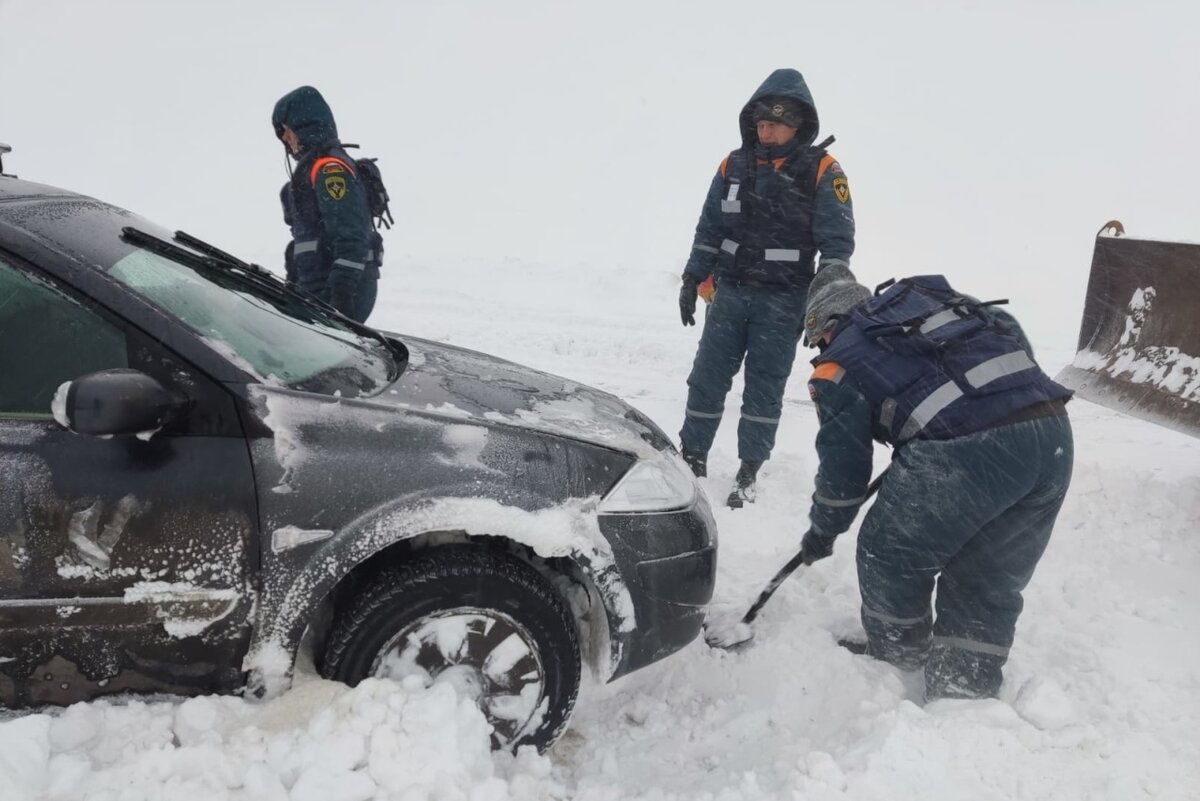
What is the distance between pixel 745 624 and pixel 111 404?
2222 mm

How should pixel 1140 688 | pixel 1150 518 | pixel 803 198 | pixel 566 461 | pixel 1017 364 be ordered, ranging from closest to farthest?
pixel 566 461, pixel 1017 364, pixel 1140 688, pixel 1150 518, pixel 803 198

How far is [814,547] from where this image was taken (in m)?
2.95

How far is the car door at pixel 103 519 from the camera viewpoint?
187cm

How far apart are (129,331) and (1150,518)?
4396mm

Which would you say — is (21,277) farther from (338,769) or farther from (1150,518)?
(1150,518)

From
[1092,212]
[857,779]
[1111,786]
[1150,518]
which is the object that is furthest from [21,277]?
[1092,212]

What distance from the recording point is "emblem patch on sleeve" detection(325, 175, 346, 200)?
439cm

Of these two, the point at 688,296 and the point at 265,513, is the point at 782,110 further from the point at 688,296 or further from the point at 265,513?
the point at 265,513

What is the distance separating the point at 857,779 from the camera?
2.22 meters

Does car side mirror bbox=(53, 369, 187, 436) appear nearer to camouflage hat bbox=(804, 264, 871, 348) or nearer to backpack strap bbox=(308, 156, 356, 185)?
camouflage hat bbox=(804, 264, 871, 348)

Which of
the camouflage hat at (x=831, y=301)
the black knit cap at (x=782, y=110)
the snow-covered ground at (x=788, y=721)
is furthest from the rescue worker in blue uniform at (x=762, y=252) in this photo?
the camouflage hat at (x=831, y=301)

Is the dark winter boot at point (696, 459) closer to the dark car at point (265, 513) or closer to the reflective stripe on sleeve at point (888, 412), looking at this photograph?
the reflective stripe on sleeve at point (888, 412)

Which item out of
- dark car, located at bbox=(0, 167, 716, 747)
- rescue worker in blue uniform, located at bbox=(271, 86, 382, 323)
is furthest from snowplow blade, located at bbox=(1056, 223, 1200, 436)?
rescue worker in blue uniform, located at bbox=(271, 86, 382, 323)

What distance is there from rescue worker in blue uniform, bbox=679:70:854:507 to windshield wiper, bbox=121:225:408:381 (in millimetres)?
2111
